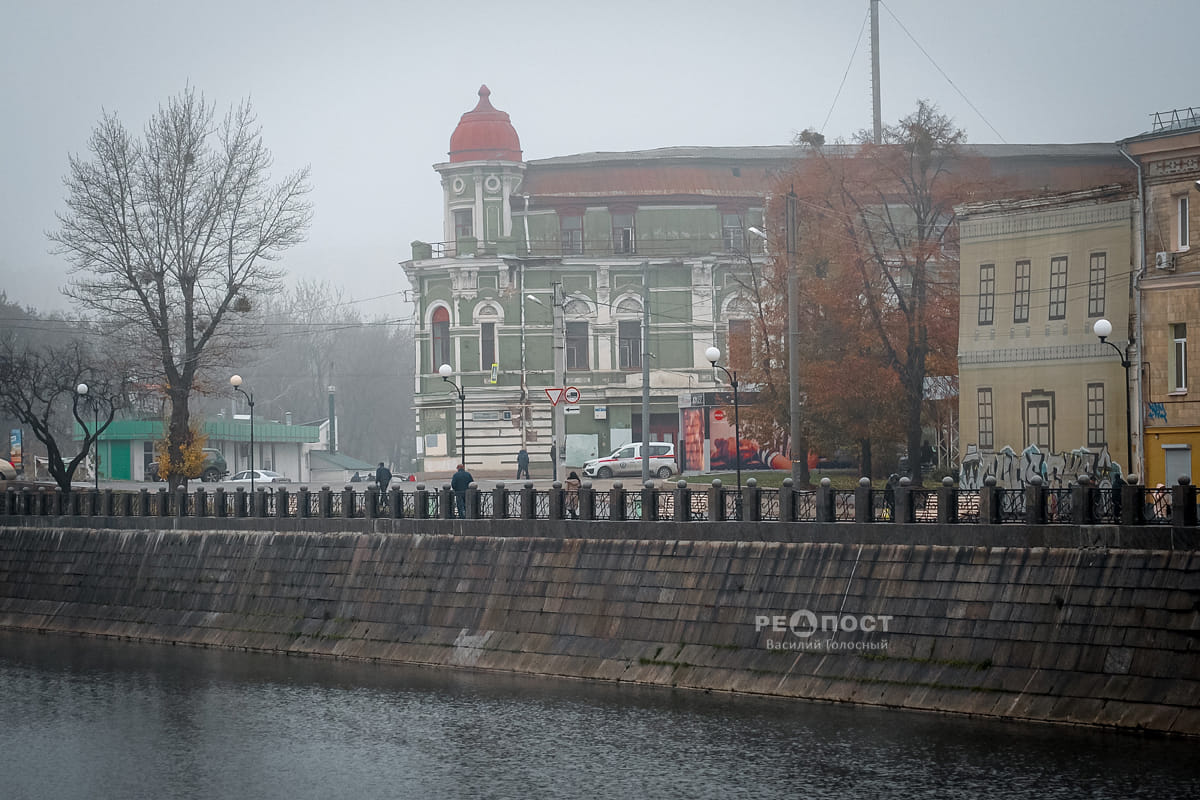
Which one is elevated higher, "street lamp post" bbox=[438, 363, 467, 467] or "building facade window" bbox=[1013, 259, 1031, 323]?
"building facade window" bbox=[1013, 259, 1031, 323]

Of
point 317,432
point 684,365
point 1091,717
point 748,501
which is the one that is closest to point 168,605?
point 748,501

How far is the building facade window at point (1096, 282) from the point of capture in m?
37.5

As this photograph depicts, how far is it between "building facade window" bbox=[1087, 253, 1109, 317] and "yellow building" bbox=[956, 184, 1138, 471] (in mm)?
24

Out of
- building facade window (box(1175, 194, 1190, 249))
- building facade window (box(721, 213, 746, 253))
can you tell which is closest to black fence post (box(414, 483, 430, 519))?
building facade window (box(1175, 194, 1190, 249))

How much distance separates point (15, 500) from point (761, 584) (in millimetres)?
27774

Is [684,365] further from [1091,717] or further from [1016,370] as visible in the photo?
[1091,717]

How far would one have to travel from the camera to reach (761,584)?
27.2 m

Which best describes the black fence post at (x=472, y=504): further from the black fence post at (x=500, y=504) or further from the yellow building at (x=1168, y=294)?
the yellow building at (x=1168, y=294)

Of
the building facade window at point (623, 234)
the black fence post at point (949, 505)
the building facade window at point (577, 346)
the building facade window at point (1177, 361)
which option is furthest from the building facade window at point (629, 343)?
the black fence post at point (949, 505)

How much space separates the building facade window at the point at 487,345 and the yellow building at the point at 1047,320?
28195 mm

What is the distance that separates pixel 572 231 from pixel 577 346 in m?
4.89

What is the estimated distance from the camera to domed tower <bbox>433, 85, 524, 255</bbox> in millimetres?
65250

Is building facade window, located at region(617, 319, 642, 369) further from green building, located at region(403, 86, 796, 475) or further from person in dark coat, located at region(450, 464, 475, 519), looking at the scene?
person in dark coat, located at region(450, 464, 475, 519)

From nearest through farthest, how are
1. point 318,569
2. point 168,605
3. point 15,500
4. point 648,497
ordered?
point 648,497 < point 318,569 < point 168,605 < point 15,500
